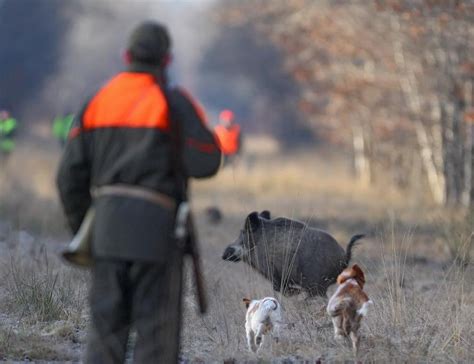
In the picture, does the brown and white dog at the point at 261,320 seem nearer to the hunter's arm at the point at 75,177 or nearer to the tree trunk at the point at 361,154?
the hunter's arm at the point at 75,177

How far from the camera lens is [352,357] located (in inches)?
315

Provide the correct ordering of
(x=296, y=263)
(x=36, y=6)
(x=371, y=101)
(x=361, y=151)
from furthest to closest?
(x=36, y=6)
(x=361, y=151)
(x=371, y=101)
(x=296, y=263)

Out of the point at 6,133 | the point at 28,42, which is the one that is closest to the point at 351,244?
the point at 6,133

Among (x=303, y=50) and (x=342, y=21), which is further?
(x=303, y=50)

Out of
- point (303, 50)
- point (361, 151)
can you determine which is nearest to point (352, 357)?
point (303, 50)

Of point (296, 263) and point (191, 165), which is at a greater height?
point (191, 165)

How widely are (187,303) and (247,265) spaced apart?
80 cm

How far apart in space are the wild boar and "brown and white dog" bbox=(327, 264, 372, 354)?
1.82m

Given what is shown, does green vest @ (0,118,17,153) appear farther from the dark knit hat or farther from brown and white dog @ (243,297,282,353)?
the dark knit hat

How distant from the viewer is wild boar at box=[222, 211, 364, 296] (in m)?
9.89

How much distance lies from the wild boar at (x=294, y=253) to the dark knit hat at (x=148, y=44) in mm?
3470

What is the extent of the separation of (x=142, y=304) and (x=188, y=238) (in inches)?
18.1

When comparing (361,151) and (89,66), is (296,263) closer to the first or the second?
(361,151)

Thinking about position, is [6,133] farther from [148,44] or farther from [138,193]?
[138,193]
